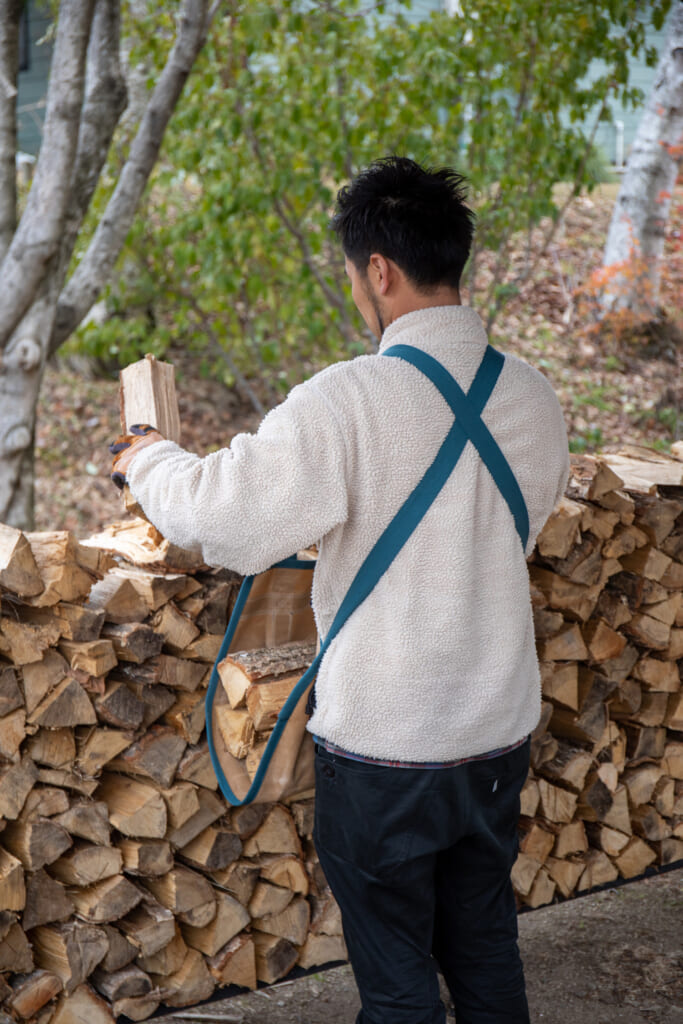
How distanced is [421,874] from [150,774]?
0.80 metres

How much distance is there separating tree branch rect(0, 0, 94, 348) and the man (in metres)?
2.79

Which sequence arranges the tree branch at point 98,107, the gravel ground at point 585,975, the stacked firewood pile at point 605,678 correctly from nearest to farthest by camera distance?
the gravel ground at point 585,975 < the stacked firewood pile at point 605,678 < the tree branch at point 98,107

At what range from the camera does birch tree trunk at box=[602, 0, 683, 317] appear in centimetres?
812

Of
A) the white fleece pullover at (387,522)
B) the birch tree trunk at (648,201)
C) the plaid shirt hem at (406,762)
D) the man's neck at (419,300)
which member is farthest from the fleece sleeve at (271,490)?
the birch tree trunk at (648,201)

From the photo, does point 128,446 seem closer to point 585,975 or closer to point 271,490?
point 271,490

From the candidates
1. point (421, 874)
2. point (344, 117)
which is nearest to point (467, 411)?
point (421, 874)

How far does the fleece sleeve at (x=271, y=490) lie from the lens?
1577 millimetres

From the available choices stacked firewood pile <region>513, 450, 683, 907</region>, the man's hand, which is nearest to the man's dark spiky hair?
the man's hand

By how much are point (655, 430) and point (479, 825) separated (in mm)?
6649

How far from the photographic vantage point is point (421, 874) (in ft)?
5.61

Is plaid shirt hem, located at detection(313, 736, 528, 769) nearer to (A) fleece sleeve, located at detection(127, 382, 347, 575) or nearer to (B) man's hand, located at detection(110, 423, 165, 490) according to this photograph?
(A) fleece sleeve, located at detection(127, 382, 347, 575)

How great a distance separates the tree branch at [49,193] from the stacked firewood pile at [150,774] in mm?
2262

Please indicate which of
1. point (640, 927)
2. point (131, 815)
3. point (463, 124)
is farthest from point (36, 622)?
point (463, 124)

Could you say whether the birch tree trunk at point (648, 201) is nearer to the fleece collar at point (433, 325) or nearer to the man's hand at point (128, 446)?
the fleece collar at point (433, 325)
